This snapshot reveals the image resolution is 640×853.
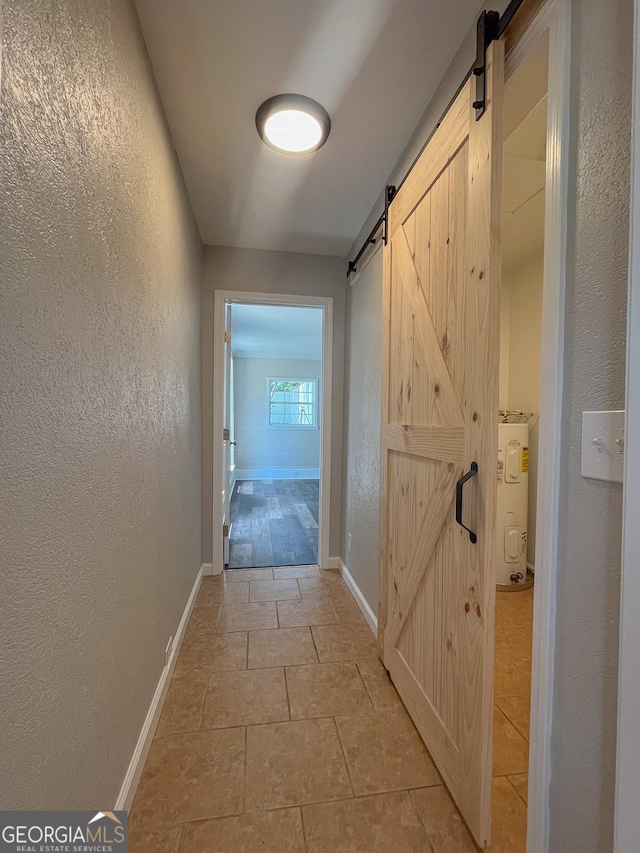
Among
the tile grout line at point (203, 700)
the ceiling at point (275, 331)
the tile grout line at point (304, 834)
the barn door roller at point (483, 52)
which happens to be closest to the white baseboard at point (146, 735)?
the tile grout line at point (203, 700)

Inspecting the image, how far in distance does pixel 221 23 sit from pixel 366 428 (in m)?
1.91

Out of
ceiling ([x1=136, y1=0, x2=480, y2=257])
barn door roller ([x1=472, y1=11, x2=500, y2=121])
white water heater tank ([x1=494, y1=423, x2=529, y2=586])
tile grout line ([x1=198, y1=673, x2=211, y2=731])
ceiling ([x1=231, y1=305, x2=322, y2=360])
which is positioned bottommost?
tile grout line ([x1=198, y1=673, x2=211, y2=731])

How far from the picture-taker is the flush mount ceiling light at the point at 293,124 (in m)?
1.50

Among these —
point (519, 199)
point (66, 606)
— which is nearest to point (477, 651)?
point (66, 606)

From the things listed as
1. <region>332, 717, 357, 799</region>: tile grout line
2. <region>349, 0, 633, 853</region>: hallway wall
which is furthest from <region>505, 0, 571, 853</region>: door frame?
<region>332, 717, 357, 799</region>: tile grout line

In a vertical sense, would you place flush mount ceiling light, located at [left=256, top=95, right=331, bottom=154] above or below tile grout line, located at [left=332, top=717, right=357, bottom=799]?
above

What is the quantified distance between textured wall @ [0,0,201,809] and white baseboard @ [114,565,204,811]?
5 cm

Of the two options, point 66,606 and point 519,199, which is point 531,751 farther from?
point 519,199

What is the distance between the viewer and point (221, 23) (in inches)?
47.8

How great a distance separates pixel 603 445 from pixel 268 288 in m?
2.61

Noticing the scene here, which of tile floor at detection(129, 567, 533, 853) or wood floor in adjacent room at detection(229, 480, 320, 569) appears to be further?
wood floor in adjacent room at detection(229, 480, 320, 569)

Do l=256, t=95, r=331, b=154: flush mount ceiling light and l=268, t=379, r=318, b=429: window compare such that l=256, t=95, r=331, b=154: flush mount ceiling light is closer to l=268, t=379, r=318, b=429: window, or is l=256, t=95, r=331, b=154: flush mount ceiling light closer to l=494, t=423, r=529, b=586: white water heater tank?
l=494, t=423, r=529, b=586: white water heater tank

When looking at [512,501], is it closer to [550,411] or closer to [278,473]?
[550,411]

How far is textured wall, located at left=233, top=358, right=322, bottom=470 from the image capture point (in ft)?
25.4
